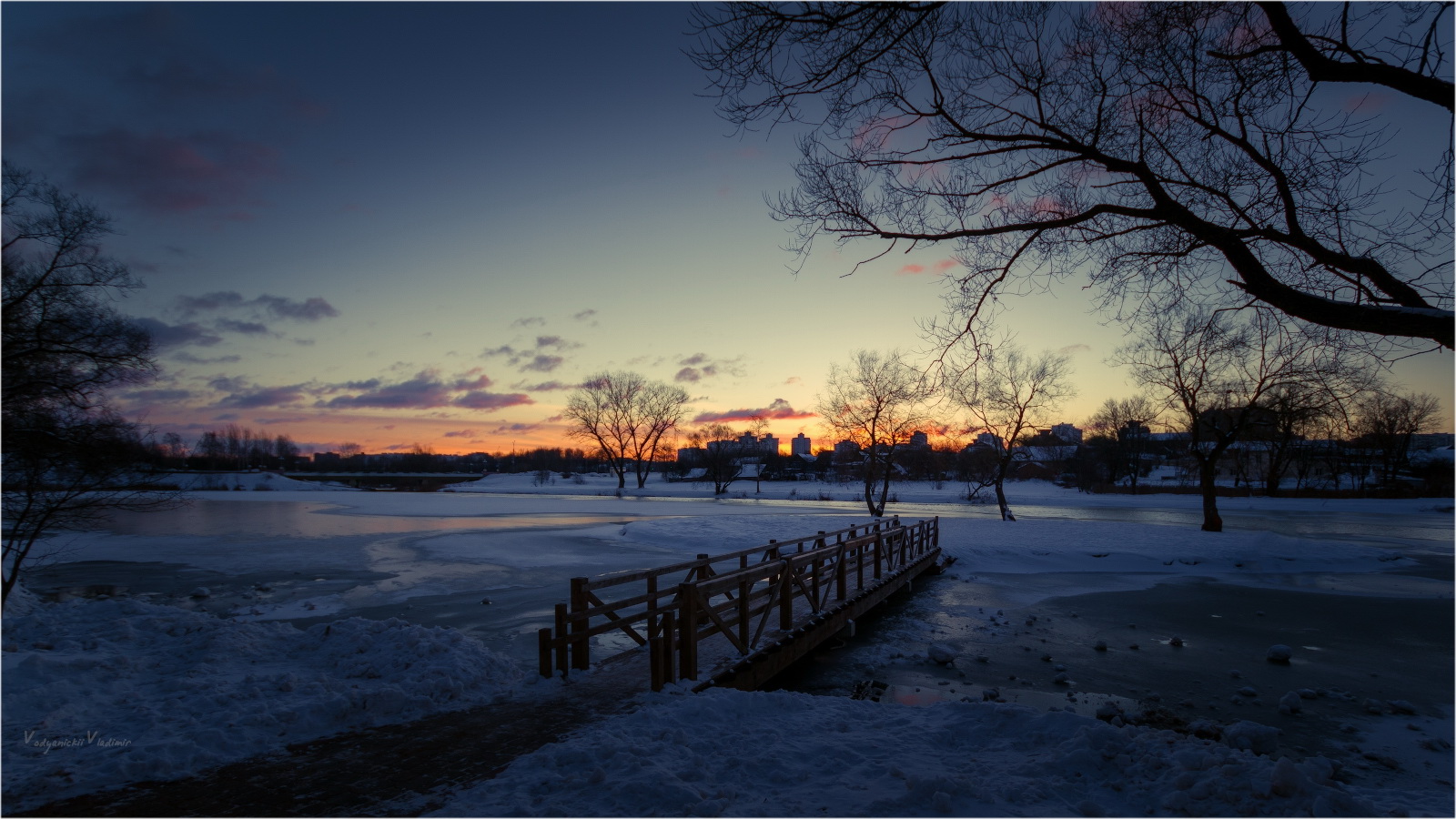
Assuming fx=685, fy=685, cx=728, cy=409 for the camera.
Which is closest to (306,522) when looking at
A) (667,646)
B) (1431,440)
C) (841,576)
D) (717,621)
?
(841,576)

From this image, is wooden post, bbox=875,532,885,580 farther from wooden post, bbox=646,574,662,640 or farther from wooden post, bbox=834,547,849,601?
wooden post, bbox=646,574,662,640

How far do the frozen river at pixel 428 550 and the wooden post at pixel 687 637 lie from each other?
4032mm

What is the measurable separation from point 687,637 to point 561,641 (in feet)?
4.71

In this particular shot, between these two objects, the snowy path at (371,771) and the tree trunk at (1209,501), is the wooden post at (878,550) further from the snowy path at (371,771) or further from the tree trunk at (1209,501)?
the tree trunk at (1209,501)

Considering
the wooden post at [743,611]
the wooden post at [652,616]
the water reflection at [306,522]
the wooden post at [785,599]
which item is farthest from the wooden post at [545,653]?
the water reflection at [306,522]

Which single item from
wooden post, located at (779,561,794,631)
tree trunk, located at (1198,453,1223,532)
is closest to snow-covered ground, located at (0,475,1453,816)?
wooden post, located at (779,561,794,631)

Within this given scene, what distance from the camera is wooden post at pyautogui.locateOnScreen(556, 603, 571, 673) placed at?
7641 mm

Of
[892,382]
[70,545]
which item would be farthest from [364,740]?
[892,382]

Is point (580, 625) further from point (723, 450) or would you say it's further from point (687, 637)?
point (723, 450)

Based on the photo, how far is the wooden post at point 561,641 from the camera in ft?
25.1

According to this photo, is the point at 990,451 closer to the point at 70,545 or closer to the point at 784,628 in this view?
the point at 784,628

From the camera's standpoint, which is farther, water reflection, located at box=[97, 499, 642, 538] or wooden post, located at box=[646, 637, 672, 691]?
water reflection, located at box=[97, 499, 642, 538]

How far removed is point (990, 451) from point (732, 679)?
111 feet

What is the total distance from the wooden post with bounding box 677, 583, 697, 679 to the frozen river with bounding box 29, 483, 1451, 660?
Result: 13.2 feet
